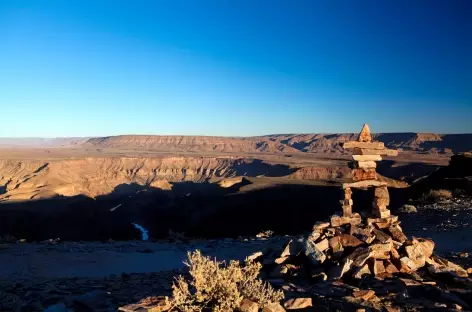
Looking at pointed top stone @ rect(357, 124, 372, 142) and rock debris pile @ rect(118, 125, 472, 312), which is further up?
pointed top stone @ rect(357, 124, 372, 142)

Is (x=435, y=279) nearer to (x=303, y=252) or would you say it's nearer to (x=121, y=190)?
(x=303, y=252)

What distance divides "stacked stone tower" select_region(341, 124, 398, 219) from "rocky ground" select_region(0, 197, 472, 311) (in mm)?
2296

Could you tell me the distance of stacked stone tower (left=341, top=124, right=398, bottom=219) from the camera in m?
10.3

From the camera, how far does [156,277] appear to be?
32.1 feet

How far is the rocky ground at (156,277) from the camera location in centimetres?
652

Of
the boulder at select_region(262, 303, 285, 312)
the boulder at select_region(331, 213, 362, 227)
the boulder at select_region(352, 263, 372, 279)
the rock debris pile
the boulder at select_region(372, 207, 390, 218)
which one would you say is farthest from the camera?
the boulder at select_region(372, 207, 390, 218)

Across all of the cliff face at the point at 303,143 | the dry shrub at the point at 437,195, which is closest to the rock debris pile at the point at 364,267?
the dry shrub at the point at 437,195

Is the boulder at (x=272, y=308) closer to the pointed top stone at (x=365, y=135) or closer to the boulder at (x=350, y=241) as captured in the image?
the boulder at (x=350, y=241)

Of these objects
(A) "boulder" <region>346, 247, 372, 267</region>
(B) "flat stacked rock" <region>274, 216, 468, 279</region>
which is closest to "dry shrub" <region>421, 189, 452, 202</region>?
(B) "flat stacked rock" <region>274, 216, 468, 279</region>

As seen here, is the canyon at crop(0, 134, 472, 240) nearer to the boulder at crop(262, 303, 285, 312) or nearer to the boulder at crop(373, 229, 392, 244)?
the boulder at crop(373, 229, 392, 244)

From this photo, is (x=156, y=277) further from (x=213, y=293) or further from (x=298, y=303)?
(x=298, y=303)

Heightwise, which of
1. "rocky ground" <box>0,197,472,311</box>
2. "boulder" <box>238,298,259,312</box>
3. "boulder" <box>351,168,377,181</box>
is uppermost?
"boulder" <box>351,168,377,181</box>

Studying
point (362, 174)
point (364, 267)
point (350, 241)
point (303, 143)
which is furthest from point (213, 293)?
point (303, 143)

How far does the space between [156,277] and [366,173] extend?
6.13 metres
